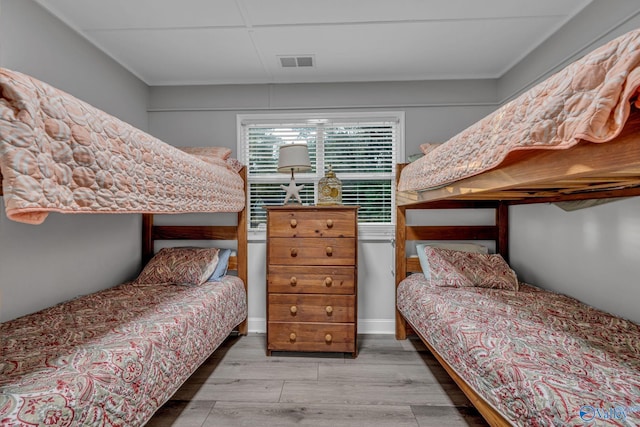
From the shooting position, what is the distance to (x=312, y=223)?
7.44 feet

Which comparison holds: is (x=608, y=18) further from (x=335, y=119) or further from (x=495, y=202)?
(x=335, y=119)

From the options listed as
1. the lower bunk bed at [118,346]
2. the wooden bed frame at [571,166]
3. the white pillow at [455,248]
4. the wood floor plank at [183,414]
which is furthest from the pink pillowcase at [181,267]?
the wooden bed frame at [571,166]

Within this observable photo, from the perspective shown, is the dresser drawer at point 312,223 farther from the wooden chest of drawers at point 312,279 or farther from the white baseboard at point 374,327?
the white baseboard at point 374,327

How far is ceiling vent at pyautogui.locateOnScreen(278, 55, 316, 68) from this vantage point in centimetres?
236

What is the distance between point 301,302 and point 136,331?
1.14 m

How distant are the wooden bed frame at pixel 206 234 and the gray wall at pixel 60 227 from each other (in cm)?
14

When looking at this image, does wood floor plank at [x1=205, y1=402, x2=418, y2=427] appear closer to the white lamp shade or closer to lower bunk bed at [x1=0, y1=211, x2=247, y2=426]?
lower bunk bed at [x1=0, y1=211, x2=247, y2=426]

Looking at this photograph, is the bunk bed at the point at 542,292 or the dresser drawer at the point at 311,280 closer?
the bunk bed at the point at 542,292

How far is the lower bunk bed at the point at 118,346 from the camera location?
0.89 metres

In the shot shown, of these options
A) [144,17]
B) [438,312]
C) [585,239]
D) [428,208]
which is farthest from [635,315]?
[144,17]

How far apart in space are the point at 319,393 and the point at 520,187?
149cm

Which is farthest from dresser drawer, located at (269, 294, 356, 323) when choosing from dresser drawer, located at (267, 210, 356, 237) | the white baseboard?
the white baseboard

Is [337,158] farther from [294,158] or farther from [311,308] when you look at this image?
[311,308]

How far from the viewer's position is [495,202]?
8.76 feet
